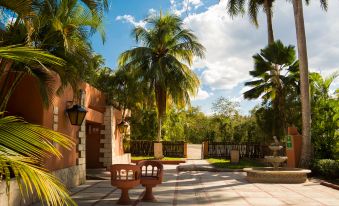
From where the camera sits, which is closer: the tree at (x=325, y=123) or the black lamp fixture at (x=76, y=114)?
the black lamp fixture at (x=76, y=114)

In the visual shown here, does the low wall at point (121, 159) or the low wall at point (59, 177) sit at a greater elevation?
the low wall at point (121, 159)

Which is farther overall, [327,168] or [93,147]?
[93,147]

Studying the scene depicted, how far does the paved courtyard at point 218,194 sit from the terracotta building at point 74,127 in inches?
30.9

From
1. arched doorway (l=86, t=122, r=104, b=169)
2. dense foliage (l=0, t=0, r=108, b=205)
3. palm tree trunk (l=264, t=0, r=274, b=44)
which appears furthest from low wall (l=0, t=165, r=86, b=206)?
palm tree trunk (l=264, t=0, r=274, b=44)

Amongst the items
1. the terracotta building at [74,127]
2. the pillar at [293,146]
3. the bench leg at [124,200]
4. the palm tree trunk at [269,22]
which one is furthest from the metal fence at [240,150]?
the bench leg at [124,200]

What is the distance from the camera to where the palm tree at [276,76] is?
59.4ft

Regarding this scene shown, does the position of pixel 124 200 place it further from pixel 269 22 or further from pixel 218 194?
pixel 269 22

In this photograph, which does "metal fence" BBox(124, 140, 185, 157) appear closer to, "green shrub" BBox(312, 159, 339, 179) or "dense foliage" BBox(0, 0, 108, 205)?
"green shrub" BBox(312, 159, 339, 179)

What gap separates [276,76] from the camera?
61.1ft

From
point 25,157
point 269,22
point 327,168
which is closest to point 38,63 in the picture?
point 25,157

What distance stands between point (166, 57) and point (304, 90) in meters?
8.85

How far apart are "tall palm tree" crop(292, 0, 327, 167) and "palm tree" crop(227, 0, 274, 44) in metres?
4.65

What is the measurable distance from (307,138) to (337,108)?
1.76 meters

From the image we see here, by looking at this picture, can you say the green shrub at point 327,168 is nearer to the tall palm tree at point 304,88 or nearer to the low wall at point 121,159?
the tall palm tree at point 304,88
